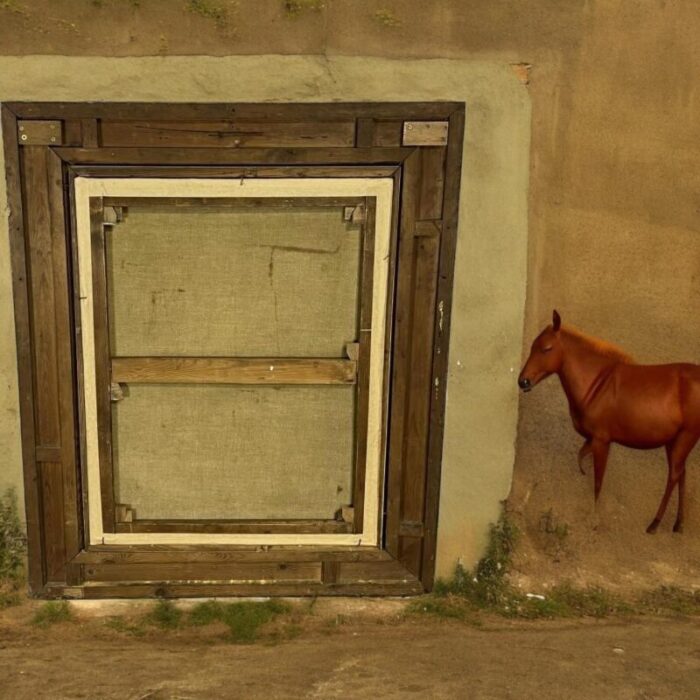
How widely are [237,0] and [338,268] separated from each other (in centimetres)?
140

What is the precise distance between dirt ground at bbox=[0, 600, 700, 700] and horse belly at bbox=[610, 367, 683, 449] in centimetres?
105

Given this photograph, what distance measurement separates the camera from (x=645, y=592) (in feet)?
12.6

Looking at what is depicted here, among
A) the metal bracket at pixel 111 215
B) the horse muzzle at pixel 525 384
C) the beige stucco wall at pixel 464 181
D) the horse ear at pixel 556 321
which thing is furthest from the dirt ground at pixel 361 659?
the metal bracket at pixel 111 215

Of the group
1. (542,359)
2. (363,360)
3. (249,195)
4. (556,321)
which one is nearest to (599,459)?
(542,359)

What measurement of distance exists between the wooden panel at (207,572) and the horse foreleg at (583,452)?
1.60 metres

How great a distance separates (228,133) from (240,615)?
263 centimetres

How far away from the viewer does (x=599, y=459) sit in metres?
3.69

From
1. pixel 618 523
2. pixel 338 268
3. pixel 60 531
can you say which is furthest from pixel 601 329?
pixel 60 531

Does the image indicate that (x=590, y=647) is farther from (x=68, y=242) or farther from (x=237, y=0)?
(x=237, y=0)

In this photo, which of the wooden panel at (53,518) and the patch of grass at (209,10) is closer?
the patch of grass at (209,10)

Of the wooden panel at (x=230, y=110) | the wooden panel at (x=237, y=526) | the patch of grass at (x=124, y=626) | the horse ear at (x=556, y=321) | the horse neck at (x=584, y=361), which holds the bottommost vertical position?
the patch of grass at (x=124, y=626)

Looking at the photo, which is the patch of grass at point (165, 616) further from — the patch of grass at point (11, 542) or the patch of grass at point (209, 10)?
the patch of grass at point (209, 10)

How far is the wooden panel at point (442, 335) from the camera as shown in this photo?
135 inches

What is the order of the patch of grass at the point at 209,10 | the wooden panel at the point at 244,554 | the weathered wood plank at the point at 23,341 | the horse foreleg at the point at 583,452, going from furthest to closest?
the wooden panel at the point at 244,554 → the horse foreleg at the point at 583,452 → the weathered wood plank at the point at 23,341 → the patch of grass at the point at 209,10
